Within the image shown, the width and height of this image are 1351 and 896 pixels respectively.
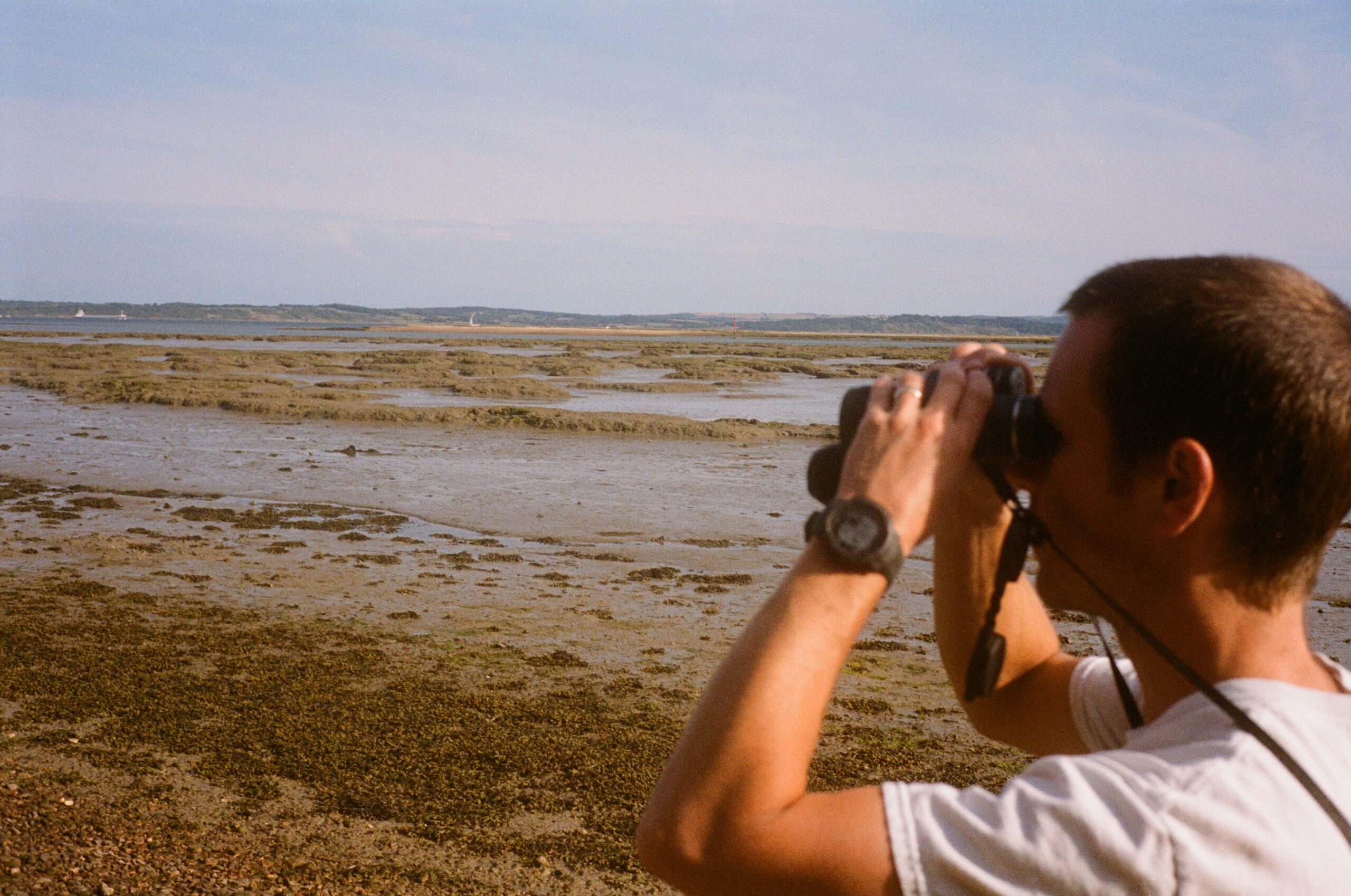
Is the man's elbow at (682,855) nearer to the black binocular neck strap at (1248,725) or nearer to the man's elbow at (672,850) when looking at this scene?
the man's elbow at (672,850)

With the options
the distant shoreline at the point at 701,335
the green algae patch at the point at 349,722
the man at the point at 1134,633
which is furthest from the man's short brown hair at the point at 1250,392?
the distant shoreline at the point at 701,335

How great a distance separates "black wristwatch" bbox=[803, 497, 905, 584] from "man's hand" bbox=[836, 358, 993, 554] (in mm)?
16

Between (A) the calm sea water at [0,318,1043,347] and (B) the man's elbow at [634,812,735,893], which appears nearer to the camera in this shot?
(B) the man's elbow at [634,812,735,893]

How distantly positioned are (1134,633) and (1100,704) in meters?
0.35

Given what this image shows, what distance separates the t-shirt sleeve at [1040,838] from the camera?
1071mm

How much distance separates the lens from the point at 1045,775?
1156mm

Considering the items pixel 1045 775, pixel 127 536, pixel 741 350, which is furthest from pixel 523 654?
pixel 741 350

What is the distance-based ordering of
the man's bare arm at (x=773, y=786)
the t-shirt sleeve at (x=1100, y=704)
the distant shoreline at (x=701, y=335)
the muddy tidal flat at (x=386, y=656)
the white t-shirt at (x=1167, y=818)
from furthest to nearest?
the distant shoreline at (x=701, y=335) < the muddy tidal flat at (x=386, y=656) < the t-shirt sleeve at (x=1100, y=704) < the man's bare arm at (x=773, y=786) < the white t-shirt at (x=1167, y=818)

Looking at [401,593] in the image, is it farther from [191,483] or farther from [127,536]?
[191,483]

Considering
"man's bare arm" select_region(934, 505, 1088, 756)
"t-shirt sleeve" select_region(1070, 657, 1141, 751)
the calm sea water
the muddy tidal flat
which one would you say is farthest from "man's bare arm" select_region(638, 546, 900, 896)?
the calm sea water

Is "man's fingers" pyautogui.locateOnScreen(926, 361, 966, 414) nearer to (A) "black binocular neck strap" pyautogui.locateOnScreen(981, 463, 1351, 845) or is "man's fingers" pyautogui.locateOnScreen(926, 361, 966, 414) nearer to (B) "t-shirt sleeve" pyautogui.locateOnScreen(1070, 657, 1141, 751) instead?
(A) "black binocular neck strap" pyautogui.locateOnScreen(981, 463, 1351, 845)

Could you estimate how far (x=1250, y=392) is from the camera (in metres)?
1.15

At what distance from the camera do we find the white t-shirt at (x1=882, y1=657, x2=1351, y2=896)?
106 cm

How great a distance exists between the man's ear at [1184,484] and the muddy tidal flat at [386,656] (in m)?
3.29
